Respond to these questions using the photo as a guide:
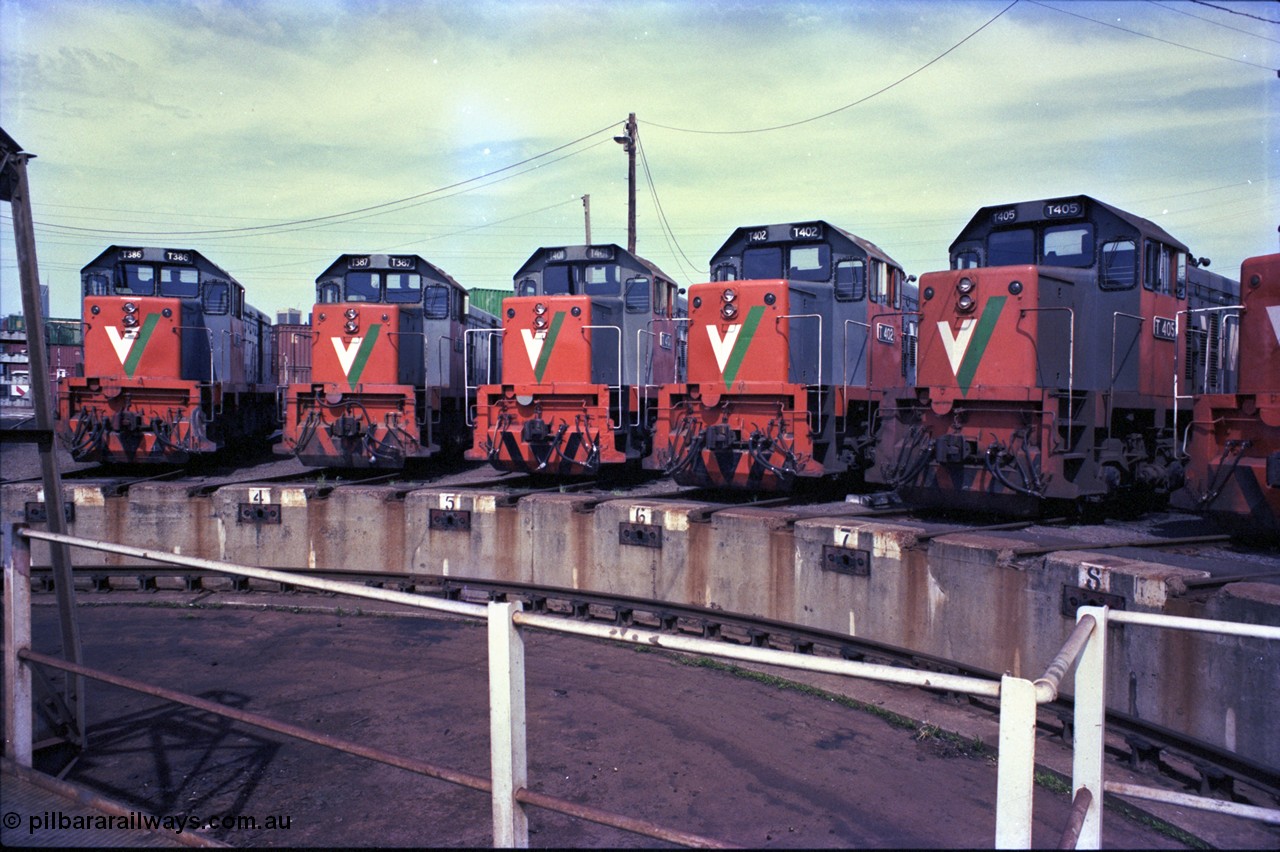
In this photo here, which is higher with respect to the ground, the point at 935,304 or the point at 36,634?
the point at 935,304

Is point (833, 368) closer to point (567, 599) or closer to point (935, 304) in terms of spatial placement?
point (935, 304)

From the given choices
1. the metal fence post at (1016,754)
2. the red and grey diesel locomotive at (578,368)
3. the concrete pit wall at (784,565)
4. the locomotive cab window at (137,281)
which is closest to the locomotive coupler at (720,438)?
the concrete pit wall at (784,565)

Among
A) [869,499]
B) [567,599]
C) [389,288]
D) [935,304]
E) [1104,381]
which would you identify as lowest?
[567,599]

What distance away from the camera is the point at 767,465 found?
9648mm

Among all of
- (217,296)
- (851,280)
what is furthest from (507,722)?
(217,296)

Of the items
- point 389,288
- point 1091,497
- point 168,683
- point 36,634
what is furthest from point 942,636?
point 389,288

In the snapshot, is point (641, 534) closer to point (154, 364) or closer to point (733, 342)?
point (733, 342)

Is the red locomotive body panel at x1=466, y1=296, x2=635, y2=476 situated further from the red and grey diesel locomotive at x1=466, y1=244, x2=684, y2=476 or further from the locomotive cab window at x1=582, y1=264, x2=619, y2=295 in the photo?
the locomotive cab window at x1=582, y1=264, x2=619, y2=295

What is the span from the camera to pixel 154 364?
42.7 feet

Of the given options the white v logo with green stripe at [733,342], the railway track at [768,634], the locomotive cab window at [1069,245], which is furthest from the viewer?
the white v logo with green stripe at [733,342]

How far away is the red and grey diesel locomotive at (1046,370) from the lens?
8086mm

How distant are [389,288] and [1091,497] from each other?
1087 cm

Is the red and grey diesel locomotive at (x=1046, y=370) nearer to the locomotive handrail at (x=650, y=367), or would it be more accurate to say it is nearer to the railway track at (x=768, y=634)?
the railway track at (x=768, y=634)

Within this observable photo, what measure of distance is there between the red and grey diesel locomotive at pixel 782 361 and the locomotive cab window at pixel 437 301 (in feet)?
16.3
